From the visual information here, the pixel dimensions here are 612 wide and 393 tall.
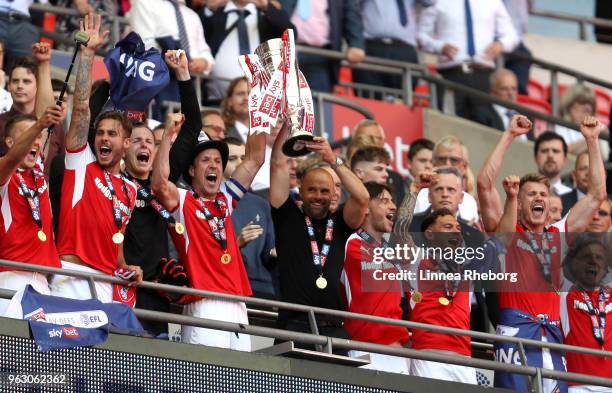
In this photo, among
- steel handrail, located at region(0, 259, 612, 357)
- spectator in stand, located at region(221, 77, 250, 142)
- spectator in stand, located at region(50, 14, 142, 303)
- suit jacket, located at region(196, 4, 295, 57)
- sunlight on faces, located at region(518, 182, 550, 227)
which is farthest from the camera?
suit jacket, located at region(196, 4, 295, 57)

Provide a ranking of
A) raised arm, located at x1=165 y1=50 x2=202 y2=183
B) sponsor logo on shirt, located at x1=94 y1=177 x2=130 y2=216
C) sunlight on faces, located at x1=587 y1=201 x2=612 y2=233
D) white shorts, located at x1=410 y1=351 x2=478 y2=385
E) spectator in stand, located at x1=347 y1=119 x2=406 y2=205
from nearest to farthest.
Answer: sponsor logo on shirt, located at x1=94 y1=177 x2=130 y2=216
raised arm, located at x1=165 y1=50 x2=202 y2=183
white shorts, located at x1=410 y1=351 x2=478 y2=385
sunlight on faces, located at x1=587 y1=201 x2=612 y2=233
spectator in stand, located at x1=347 y1=119 x2=406 y2=205

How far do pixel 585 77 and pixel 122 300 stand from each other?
933 cm

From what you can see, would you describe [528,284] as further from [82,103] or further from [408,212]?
[82,103]

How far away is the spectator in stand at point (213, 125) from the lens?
1415cm

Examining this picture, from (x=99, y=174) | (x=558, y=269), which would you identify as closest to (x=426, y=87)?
(x=558, y=269)

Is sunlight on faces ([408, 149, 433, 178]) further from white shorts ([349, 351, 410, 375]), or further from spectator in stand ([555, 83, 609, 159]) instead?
spectator in stand ([555, 83, 609, 159])

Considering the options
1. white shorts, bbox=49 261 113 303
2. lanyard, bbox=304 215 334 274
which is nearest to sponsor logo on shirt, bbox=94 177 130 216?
white shorts, bbox=49 261 113 303

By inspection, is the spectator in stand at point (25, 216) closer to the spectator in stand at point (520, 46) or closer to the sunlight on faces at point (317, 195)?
the sunlight on faces at point (317, 195)

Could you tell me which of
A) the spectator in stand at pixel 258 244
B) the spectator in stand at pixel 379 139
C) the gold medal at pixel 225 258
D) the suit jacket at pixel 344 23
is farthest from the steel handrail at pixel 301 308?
the suit jacket at pixel 344 23

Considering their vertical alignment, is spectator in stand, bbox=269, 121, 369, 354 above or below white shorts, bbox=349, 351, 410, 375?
above

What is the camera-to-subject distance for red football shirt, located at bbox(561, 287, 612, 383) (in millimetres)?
13047

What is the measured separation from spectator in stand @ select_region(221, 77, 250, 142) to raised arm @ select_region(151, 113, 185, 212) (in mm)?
2879

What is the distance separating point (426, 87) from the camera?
64.5 ft

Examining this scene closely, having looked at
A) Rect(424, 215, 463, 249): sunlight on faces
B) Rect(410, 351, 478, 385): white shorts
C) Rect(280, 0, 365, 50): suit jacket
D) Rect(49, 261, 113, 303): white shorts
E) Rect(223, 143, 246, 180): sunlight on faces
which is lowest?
Rect(410, 351, 478, 385): white shorts
